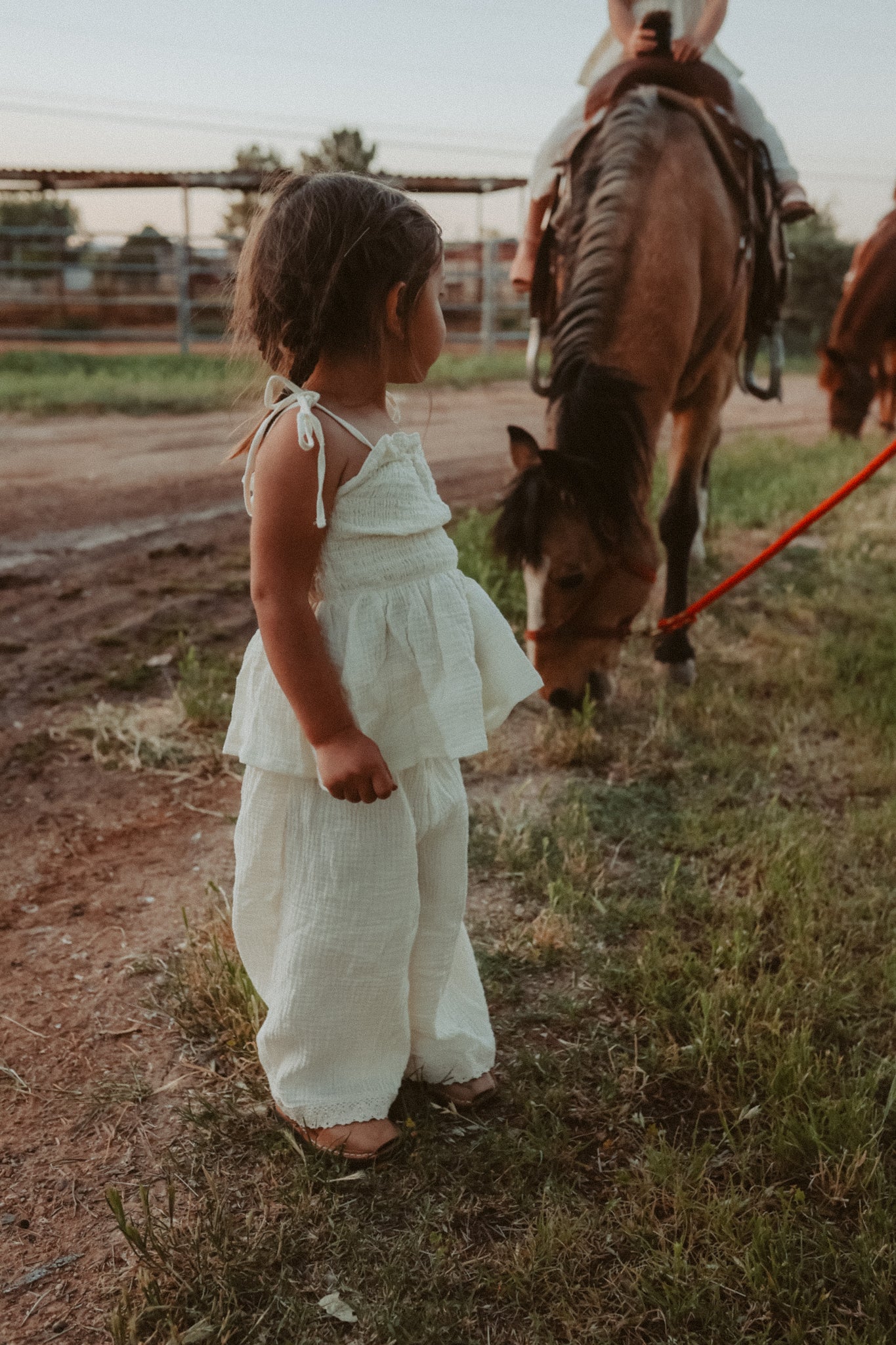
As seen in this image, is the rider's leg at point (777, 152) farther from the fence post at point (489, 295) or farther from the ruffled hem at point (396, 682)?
the fence post at point (489, 295)

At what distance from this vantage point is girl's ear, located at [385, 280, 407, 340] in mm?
1444

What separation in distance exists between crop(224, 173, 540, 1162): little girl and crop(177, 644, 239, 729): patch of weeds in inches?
58.6

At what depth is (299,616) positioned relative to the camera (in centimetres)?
142

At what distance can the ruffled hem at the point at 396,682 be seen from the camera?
1504 mm

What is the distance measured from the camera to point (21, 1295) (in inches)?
57.0

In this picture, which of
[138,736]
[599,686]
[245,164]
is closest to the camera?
[138,736]

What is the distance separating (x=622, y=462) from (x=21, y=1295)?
90.7 inches

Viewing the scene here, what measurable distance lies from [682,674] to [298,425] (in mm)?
2705

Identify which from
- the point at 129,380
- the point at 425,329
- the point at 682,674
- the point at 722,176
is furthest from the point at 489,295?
the point at 425,329

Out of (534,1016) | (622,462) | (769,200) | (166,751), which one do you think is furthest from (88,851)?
(769,200)

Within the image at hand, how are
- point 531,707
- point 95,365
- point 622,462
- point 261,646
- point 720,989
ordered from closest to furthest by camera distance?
point 261,646 < point 720,989 < point 622,462 < point 531,707 < point 95,365

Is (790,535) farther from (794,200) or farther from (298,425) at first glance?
(794,200)

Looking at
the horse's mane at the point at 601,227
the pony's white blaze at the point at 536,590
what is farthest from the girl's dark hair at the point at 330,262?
the horse's mane at the point at 601,227

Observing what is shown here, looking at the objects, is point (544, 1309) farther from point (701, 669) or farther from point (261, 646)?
point (701, 669)
